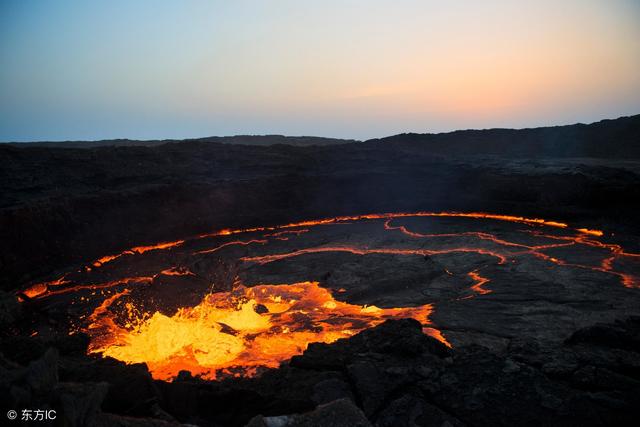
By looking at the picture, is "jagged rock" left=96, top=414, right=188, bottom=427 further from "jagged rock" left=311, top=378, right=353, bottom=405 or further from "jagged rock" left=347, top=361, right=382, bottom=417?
"jagged rock" left=347, top=361, right=382, bottom=417

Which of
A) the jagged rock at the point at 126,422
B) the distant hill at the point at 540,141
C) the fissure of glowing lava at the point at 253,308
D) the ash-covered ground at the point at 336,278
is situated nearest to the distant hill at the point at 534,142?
the distant hill at the point at 540,141

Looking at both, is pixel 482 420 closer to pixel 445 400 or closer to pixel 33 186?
pixel 445 400

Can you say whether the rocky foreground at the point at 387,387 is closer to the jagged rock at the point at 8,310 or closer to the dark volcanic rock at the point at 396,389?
the dark volcanic rock at the point at 396,389

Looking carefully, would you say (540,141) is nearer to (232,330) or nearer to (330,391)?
(232,330)

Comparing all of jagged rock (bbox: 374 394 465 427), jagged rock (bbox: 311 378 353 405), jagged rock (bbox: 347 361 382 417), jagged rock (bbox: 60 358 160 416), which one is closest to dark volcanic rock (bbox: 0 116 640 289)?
jagged rock (bbox: 60 358 160 416)

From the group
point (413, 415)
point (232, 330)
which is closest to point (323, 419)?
point (413, 415)
